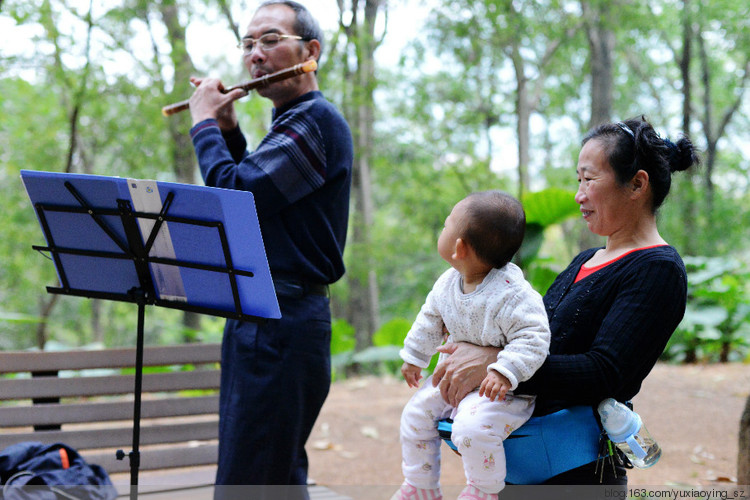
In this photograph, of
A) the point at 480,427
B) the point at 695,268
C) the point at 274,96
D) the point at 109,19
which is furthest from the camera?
the point at 695,268

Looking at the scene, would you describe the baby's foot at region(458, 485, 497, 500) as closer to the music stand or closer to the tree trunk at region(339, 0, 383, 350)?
the music stand

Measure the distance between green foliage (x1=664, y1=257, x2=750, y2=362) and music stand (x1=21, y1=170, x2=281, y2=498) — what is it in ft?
22.0

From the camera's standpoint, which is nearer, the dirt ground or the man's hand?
the man's hand

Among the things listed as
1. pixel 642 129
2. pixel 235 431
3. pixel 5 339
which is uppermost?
pixel 642 129

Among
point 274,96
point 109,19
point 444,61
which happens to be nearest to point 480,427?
point 274,96

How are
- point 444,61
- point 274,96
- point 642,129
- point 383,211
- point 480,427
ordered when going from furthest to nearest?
point 383,211, point 444,61, point 274,96, point 642,129, point 480,427

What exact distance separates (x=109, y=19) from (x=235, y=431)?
688cm

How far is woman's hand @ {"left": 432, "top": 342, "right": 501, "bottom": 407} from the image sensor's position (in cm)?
176

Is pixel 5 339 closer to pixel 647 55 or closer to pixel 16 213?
pixel 16 213

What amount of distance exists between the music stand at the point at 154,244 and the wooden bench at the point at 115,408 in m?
1.07

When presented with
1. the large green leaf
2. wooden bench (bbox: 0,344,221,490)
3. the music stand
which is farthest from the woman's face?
the large green leaf

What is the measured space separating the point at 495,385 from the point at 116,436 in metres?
2.28

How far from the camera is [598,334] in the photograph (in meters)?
1.77

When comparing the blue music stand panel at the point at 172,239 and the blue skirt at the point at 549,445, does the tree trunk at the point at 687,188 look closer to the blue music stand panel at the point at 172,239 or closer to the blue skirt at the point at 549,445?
the blue skirt at the point at 549,445
